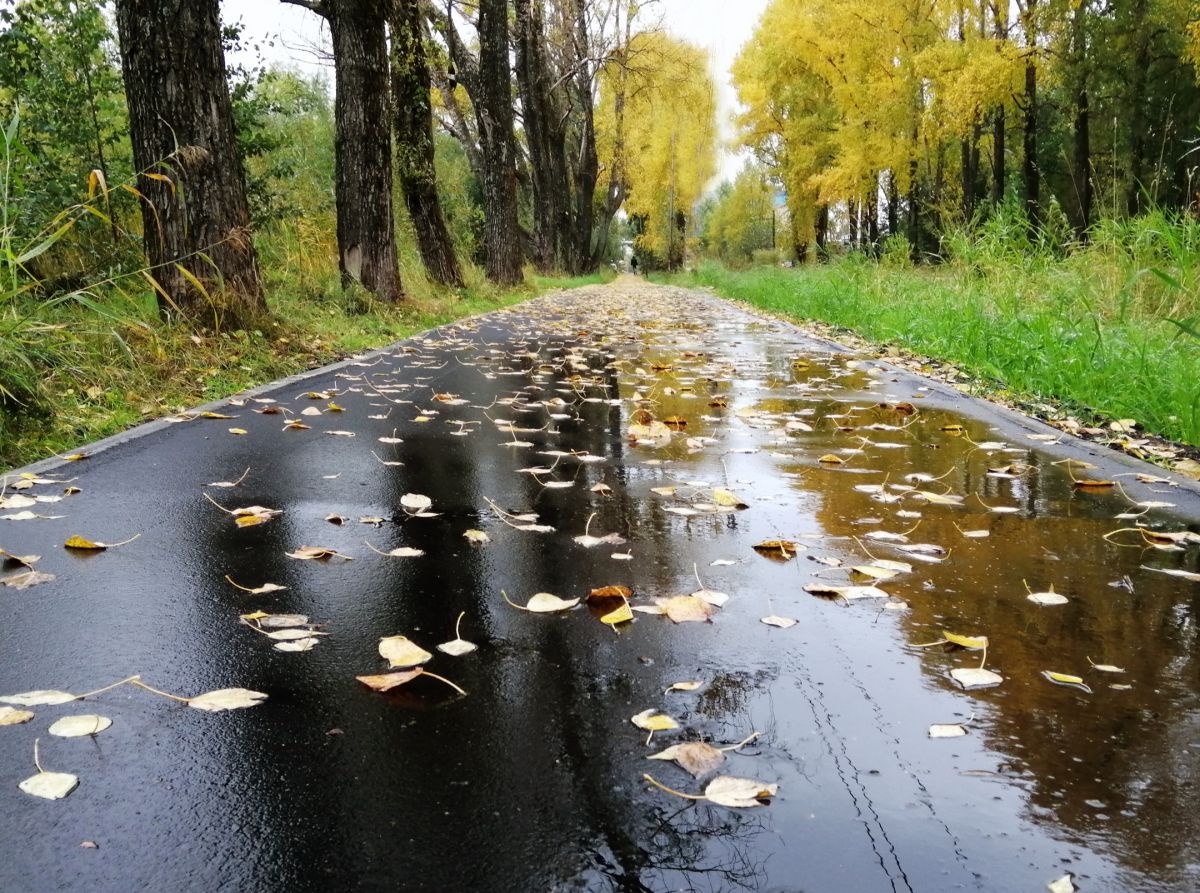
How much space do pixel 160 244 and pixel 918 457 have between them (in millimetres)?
6537

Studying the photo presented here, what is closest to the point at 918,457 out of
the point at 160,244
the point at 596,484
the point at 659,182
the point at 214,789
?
the point at 596,484

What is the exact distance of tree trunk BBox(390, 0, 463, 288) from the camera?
603 inches

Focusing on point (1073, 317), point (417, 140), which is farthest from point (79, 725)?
point (417, 140)

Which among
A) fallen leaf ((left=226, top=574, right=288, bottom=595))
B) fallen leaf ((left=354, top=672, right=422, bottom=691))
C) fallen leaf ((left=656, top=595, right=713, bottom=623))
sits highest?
fallen leaf ((left=226, top=574, right=288, bottom=595))

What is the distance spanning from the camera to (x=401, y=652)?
231cm

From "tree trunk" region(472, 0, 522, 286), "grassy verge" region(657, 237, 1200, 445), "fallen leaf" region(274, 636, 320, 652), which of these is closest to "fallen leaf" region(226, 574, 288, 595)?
"fallen leaf" region(274, 636, 320, 652)

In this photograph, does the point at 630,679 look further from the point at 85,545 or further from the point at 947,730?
the point at 85,545

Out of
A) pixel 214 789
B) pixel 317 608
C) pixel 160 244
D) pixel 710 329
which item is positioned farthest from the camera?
pixel 710 329

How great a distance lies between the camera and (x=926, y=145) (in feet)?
83.4

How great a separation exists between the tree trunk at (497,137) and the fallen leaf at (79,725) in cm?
2034

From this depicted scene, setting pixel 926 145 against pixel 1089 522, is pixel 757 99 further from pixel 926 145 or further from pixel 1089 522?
pixel 1089 522

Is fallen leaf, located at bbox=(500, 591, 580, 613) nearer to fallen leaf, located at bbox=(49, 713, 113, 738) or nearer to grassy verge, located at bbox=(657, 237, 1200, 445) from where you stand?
fallen leaf, located at bbox=(49, 713, 113, 738)

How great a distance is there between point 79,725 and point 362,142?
37.3ft

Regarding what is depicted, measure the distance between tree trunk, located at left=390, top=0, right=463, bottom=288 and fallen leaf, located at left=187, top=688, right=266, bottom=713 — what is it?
15.1m
